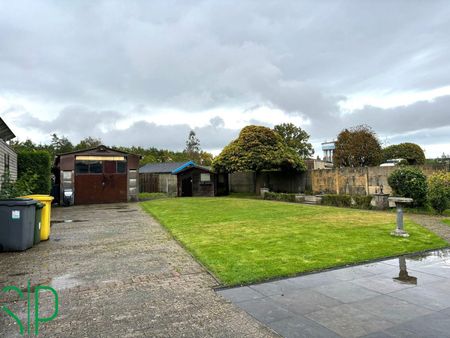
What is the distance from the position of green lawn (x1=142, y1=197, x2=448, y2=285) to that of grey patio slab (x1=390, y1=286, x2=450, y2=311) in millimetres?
1417

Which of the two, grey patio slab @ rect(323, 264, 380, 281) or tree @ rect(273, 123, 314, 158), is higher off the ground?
tree @ rect(273, 123, 314, 158)

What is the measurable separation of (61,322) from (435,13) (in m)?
11.9

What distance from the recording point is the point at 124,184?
871 inches

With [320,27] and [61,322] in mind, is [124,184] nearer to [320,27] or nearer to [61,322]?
[320,27]

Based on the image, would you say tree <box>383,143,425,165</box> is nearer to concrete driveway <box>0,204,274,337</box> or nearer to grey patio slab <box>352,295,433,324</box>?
concrete driveway <box>0,204,274,337</box>

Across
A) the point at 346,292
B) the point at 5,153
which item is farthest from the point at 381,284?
the point at 5,153

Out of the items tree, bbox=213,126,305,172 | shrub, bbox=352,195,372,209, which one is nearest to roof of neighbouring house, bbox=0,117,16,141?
tree, bbox=213,126,305,172

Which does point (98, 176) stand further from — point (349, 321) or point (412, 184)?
point (349, 321)

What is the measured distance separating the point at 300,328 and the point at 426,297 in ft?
6.52

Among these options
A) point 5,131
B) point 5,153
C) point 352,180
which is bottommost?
point 352,180

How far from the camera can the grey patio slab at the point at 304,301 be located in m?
3.89

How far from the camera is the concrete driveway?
11.2 ft

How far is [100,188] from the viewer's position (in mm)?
21531

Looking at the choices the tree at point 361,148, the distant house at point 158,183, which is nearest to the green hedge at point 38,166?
the distant house at point 158,183
